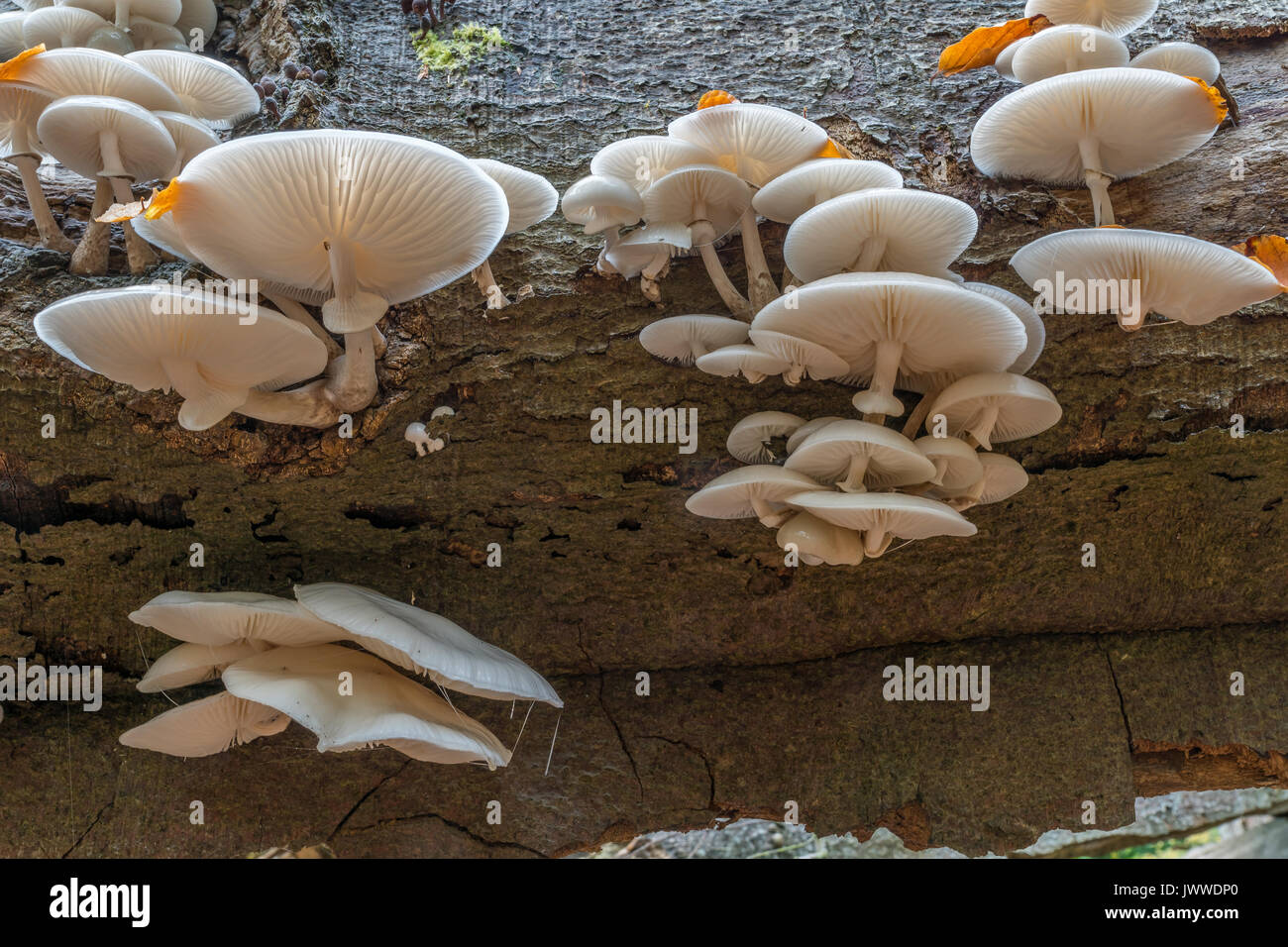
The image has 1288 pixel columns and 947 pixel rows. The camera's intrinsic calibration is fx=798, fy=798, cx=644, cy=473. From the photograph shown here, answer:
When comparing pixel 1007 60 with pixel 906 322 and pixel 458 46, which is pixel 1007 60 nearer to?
pixel 906 322

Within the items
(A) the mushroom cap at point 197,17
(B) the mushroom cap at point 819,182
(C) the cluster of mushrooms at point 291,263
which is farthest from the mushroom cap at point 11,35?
(B) the mushroom cap at point 819,182

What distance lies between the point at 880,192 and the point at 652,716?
69.9 inches

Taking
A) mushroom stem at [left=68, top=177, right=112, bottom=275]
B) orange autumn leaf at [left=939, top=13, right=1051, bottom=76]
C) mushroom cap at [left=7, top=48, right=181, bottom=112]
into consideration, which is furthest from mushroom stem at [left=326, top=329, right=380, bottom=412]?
orange autumn leaf at [left=939, top=13, right=1051, bottom=76]

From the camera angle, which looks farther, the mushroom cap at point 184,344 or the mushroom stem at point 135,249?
the mushroom stem at point 135,249

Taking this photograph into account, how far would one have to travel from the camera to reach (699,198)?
2270 millimetres

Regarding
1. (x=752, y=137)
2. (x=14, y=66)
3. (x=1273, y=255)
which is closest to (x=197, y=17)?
(x=14, y=66)

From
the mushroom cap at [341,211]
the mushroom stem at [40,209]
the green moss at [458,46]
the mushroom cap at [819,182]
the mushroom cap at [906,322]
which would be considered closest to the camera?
the mushroom cap at [341,211]

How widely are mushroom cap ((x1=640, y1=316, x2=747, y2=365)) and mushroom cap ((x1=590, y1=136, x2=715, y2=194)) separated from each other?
16.0 inches

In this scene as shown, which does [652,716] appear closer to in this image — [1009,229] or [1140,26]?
[1009,229]

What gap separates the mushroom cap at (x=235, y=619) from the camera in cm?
201

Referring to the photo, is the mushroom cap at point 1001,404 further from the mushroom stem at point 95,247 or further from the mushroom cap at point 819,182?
the mushroom stem at point 95,247

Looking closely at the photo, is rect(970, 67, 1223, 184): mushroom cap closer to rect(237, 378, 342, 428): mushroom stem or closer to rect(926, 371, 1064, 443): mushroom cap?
rect(926, 371, 1064, 443): mushroom cap

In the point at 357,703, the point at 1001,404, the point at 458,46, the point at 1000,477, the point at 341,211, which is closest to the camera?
the point at 341,211

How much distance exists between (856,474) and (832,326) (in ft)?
1.28
